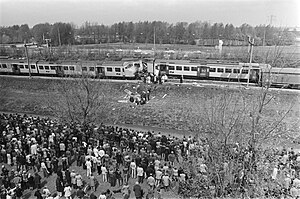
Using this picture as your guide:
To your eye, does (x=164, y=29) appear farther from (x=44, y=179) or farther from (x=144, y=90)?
(x=44, y=179)

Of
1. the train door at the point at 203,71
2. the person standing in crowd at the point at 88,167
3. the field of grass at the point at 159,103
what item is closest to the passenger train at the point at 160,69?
the train door at the point at 203,71

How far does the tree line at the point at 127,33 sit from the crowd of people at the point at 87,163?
50.7 metres

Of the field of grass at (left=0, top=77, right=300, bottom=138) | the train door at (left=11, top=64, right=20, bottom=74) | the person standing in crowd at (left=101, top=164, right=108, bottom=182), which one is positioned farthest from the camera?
the train door at (left=11, top=64, right=20, bottom=74)

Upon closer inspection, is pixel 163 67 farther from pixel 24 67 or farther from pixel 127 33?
pixel 127 33

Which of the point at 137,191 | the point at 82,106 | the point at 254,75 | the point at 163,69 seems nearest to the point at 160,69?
the point at 163,69

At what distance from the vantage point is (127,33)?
255 feet

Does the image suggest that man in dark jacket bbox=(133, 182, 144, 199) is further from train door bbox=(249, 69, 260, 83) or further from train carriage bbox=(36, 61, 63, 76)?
train carriage bbox=(36, 61, 63, 76)

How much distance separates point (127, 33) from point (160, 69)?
1898 inches

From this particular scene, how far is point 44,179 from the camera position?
43.3 feet

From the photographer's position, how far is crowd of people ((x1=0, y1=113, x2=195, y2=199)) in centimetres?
1192

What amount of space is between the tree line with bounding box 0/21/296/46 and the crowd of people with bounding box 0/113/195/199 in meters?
50.7

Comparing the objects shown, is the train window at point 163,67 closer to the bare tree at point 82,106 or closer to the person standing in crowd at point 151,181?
the bare tree at point 82,106

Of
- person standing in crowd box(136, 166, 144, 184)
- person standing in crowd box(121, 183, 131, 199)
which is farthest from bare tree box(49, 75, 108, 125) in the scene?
person standing in crowd box(121, 183, 131, 199)

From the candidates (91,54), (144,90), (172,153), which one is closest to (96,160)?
(172,153)
